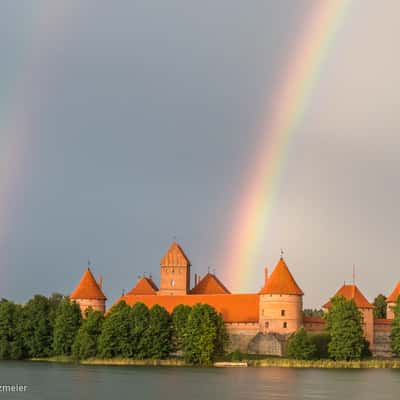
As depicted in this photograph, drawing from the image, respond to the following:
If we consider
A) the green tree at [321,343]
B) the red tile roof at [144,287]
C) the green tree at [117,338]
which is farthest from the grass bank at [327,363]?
the red tile roof at [144,287]

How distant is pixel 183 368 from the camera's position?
213 feet

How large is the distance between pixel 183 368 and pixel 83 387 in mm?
17219

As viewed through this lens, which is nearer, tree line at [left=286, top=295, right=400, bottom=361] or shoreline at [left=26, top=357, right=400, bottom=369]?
tree line at [left=286, top=295, right=400, bottom=361]

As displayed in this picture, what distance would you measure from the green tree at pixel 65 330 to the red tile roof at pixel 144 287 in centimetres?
2104

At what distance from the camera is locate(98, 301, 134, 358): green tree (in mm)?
68750

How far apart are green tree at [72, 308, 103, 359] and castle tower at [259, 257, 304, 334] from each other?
536 inches

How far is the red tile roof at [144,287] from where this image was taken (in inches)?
3748

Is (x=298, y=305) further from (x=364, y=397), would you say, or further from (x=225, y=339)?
(x=364, y=397)

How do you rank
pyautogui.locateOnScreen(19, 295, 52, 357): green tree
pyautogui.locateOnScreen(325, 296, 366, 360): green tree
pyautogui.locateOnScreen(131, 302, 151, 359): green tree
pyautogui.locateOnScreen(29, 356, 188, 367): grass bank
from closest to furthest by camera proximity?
pyautogui.locateOnScreen(325, 296, 366, 360): green tree → pyautogui.locateOnScreen(29, 356, 188, 367): grass bank → pyautogui.locateOnScreen(131, 302, 151, 359): green tree → pyautogui.locateOnScreen(19, 295, 52, 357): green tree

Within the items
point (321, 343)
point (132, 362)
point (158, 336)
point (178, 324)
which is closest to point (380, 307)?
point (321, 343)

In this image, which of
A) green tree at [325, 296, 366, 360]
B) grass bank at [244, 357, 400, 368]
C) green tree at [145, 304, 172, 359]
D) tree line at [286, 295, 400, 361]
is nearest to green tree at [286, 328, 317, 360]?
tree line at [286, 295, 400, 361]

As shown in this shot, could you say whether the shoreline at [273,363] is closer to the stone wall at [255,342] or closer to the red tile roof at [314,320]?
the stone wall at [255,342]

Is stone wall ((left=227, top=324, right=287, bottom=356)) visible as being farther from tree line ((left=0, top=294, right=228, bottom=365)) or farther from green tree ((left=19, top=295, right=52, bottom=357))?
green tree ((left=19, top=295, right=52, bottom=357))

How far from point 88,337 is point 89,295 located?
15.2m
